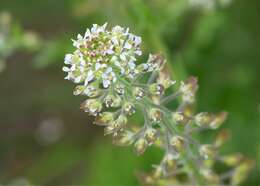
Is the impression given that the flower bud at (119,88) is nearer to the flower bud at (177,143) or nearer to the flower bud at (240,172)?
the flower bud at (177,143)

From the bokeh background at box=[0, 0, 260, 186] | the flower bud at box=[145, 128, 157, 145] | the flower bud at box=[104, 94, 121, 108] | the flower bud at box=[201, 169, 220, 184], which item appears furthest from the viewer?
the bokeh background at box=[0, 0, 260, 186]

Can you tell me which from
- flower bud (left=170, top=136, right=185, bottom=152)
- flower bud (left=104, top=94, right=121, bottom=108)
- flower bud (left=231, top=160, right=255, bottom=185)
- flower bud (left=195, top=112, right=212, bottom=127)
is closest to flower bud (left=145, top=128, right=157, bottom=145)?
flower bud (left=170, top=136, right=185, bottom=152)

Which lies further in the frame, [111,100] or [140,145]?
[140,145]

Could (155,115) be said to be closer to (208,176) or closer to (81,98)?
(208,176)

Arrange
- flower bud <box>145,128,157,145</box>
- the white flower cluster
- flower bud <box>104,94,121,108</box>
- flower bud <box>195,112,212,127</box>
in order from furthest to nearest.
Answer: flower bud <box>195,112,212,127</box> < flower bud <box>145,128,157,145</box> < flower bud <box>104,94,121,108</box> < the white flower cluster

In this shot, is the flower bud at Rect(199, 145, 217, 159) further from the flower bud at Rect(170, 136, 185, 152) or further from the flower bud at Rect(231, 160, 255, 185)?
the flower bud at Rect(231, 160, 255, 185)

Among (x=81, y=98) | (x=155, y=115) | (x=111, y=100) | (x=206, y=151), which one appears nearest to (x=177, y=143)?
(x=155, y=115)

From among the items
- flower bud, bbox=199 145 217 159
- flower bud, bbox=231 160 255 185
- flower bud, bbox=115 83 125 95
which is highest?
flower bud, bbox=231 160 255 185
